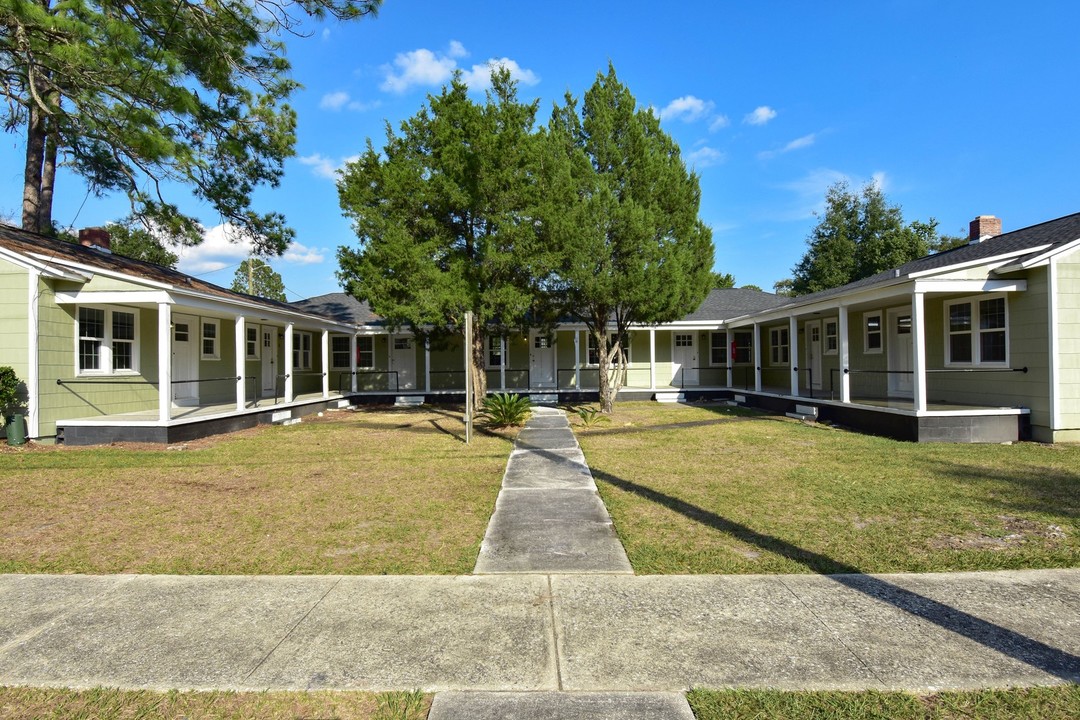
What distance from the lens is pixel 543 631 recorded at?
3.35 meters

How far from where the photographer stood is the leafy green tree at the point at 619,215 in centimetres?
1327

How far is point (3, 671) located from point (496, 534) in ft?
11.0

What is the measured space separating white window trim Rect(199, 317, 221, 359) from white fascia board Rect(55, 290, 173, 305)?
3967 millimetres

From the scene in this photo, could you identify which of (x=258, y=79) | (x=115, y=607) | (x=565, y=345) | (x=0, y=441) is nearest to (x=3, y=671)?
(x=115, y=607)

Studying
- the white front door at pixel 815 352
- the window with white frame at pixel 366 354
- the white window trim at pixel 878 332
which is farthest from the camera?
the window with white frame at pixel 366 354

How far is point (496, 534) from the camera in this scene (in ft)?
17.1

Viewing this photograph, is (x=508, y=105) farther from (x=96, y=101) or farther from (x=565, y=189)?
(x=96, y=101)

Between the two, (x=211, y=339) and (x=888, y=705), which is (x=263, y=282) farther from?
(x=888, y=705)

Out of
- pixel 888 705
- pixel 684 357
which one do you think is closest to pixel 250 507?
pixel 888 705

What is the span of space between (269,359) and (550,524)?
15.4 meters

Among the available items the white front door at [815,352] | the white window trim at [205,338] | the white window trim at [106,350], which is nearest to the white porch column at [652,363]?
the white front door at [815,352]

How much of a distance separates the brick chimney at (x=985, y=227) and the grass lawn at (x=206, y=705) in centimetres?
1927

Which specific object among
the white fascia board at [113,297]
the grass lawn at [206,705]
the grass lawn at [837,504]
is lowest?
the grass lawn at [206,705]

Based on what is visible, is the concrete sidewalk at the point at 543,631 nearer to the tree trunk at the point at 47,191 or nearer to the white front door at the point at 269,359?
the white front door at the point at 269,359
